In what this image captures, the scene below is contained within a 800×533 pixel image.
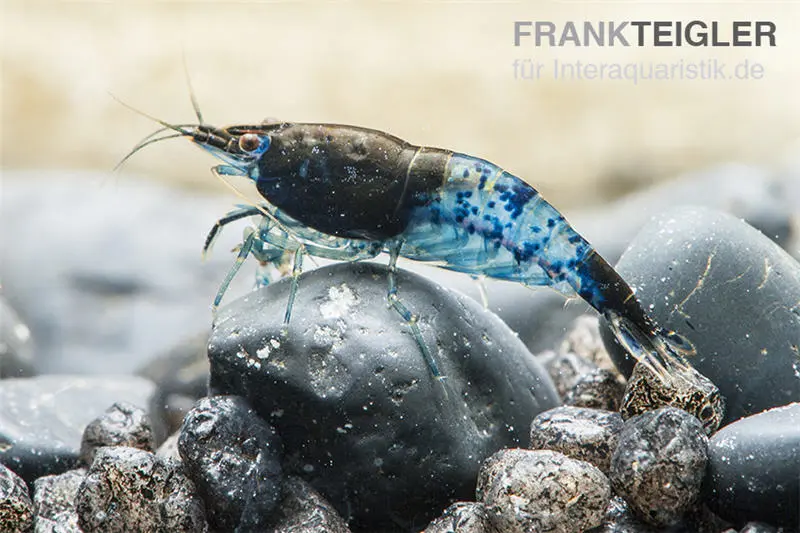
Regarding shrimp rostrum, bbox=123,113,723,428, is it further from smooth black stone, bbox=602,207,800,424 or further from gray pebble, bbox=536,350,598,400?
gray pebble, bbox=536,350,598,400

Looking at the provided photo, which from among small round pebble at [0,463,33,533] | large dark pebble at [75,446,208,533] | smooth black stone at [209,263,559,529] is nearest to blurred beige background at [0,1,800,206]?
smooth black stone at [209,263,559,529]

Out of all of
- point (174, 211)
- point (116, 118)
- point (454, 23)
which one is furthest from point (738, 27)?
point (116, 118)

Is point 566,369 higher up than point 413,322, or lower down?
lower down

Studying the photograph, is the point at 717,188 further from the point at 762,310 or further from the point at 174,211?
the point at 174,211

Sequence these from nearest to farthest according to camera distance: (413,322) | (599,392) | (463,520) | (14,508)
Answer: (463,520)
(14,508)
(413,322)
(599,392)

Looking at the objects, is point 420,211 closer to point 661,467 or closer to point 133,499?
point 661,467

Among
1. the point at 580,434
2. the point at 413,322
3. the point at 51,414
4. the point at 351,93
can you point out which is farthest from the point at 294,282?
the point at 351,93

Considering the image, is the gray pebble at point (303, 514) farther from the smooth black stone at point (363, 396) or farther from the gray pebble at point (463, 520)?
the gray pebble at point (463, 520)
